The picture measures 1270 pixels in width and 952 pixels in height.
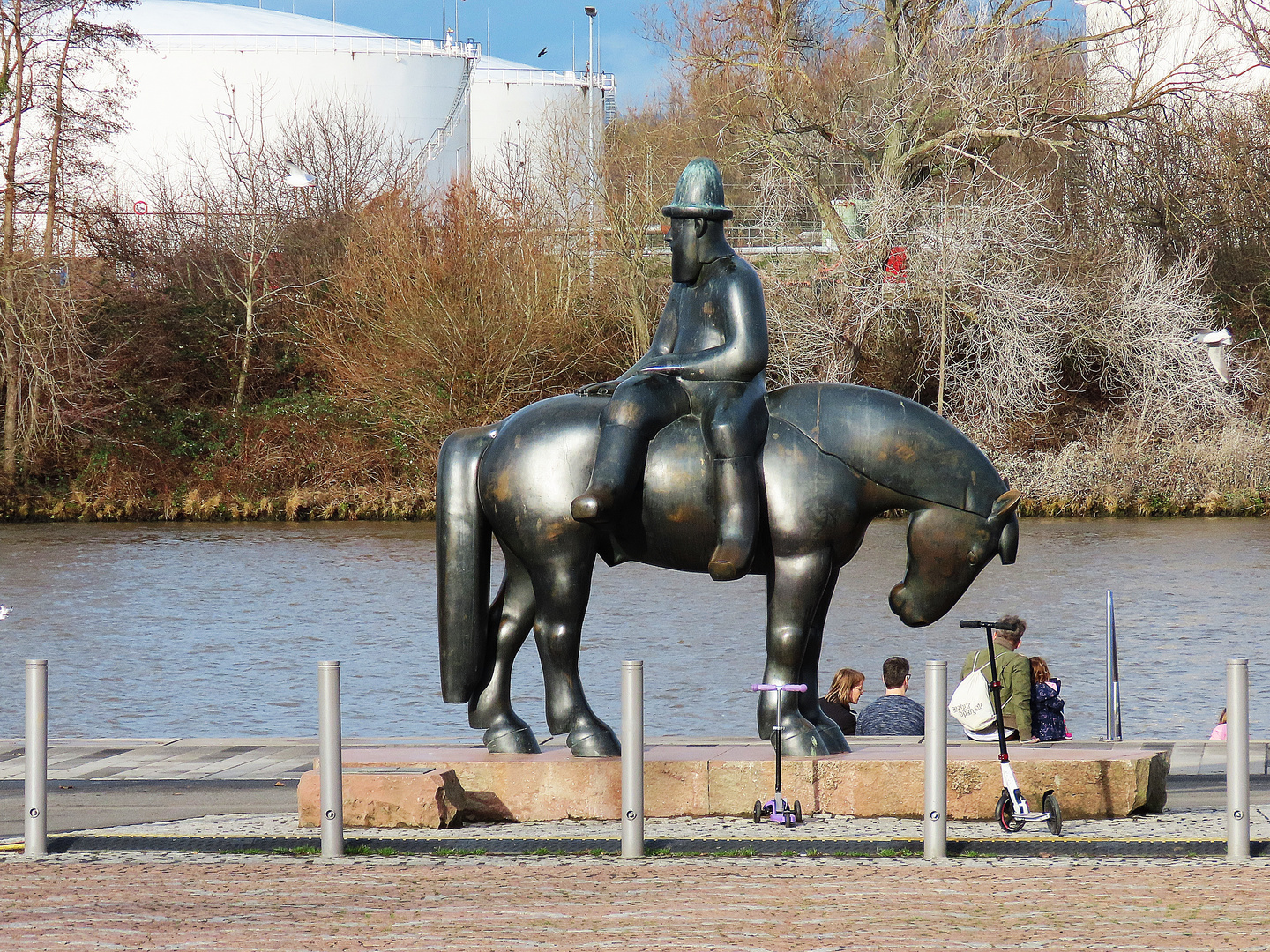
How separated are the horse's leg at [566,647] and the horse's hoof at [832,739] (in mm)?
927

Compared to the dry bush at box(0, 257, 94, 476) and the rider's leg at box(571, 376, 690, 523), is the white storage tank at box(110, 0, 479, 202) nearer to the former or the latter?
the dry bush at box(0, 257, 94, 476)

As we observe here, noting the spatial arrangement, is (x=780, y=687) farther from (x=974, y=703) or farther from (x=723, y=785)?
(x=974, y=703)

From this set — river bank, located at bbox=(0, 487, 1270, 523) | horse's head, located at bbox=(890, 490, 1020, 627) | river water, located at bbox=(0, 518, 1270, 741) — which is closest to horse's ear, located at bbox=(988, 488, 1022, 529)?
horse's head, located at bbox=(890, 490, 1020, 627)

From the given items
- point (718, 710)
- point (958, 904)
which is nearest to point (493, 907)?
point (958, 904)

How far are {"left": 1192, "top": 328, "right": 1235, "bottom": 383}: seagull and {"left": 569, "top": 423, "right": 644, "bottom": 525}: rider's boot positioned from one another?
19.7m

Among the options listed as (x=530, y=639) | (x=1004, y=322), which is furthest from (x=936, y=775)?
(x=1004, y=322)

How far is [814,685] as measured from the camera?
23.8 feet

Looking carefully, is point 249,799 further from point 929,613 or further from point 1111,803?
point 1111,803

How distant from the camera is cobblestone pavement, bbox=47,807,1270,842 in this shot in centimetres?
646

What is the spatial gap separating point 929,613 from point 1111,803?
1138mm

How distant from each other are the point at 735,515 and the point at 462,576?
1.32 meters

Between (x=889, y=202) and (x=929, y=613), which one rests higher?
(x=889, y=202)

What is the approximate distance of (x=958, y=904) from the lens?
5211 millimetres

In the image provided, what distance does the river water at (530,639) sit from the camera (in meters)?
12.2
